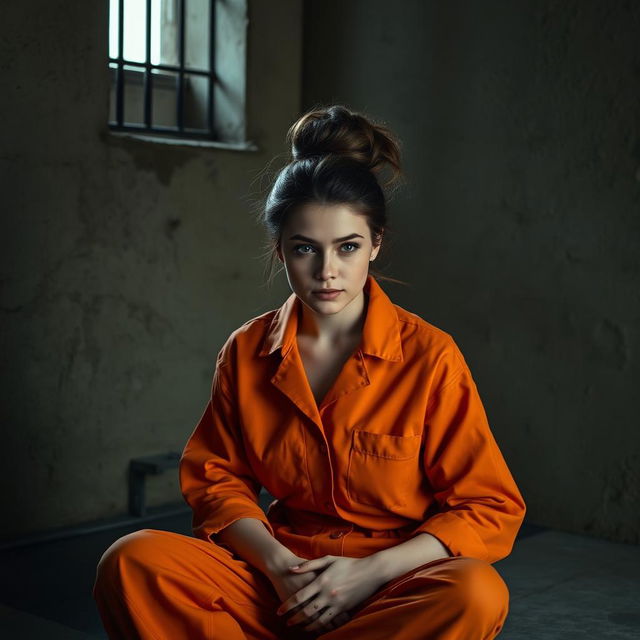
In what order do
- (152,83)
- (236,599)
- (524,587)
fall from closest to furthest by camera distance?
→ (236,599) → (524,587) → (152,83)

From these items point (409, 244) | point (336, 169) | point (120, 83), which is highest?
point (120, 83)

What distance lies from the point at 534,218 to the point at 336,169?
1.64 m

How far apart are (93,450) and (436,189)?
5.17 ft

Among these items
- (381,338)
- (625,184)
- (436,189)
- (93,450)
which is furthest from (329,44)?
(381,338)

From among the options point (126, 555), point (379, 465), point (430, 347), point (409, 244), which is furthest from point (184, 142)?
point (126, 555)

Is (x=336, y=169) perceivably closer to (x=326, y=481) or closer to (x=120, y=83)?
(x=326, y=481)

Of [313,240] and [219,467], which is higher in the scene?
[313,240]

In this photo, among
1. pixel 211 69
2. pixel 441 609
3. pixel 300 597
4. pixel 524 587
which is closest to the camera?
pixel 441 609

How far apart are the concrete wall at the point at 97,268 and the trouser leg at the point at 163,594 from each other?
165 centimetres

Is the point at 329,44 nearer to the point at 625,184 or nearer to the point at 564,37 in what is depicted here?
the point at 564,37

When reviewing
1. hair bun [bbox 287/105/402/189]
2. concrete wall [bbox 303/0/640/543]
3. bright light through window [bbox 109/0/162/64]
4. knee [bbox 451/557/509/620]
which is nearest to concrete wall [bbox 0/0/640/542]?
concrete wall [bbox 303/0/640/543]

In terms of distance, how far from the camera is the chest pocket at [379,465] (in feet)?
6.14

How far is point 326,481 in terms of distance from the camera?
1.89m

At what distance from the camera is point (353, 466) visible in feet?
6.16
